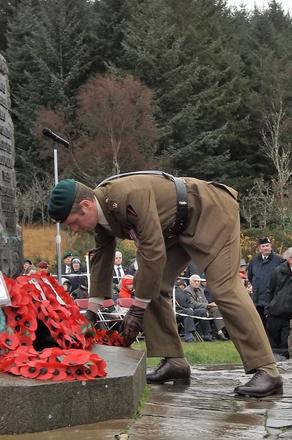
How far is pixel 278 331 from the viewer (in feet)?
35.8

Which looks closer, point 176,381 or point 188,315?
point 176,381

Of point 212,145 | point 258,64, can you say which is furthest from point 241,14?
point 212,145

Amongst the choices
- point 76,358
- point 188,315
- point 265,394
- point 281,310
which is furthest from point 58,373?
point 188,315

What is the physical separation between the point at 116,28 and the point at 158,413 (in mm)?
39919

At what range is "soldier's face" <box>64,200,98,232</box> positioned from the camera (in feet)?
15.2

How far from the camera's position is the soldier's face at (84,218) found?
464cm

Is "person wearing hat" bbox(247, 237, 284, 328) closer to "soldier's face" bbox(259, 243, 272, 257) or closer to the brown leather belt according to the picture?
"soldier's face" bbox(259, 243, 272, 257)

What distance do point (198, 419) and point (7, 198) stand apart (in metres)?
2.50

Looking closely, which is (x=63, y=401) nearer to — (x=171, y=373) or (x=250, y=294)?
(x=171, y=373)

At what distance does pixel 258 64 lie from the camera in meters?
47.2

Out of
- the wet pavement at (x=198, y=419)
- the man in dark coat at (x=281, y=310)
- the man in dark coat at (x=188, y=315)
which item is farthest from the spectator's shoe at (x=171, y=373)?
the man in dark coat at (x=188, y=315)

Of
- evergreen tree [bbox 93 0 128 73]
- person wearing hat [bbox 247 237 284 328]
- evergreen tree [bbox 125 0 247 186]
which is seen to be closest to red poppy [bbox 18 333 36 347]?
person wearing hat [bbox 247 237 284 328]

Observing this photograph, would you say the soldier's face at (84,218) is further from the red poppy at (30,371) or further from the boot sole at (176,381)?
the boot sole at (176,381)

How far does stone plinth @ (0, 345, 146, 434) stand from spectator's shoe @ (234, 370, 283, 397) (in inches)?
34.8
